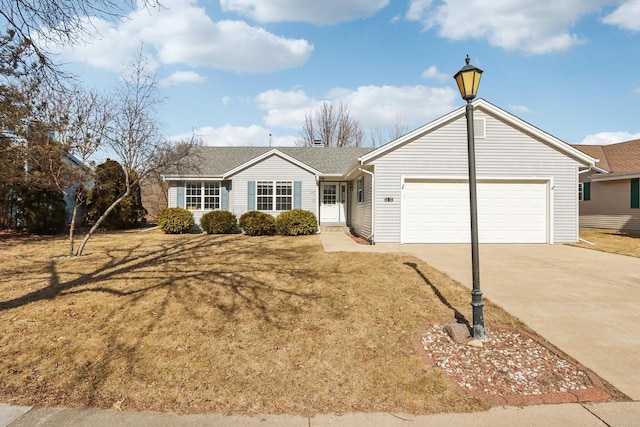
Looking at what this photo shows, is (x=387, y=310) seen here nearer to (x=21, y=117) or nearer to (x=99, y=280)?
(x=99, y=280)

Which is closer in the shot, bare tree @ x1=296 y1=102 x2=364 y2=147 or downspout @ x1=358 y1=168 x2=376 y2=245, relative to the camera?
downspout @ x1=358 y1=168 x2=376 y2=245

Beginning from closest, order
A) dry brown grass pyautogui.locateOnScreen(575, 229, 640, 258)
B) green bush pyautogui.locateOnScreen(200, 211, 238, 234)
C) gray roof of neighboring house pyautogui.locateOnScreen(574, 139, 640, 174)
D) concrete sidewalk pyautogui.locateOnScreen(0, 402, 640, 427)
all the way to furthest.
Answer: concrete sidewalk pyautogui.locateOnScreen(0, 402, 640, 427), dry brown grass pyautogui.locateOnScreen(575, 229, 640, 258), green bush pyautogui.locateOnScreen(200, 211, 238, 234), gray roof of neighboring house pyautogui.locateOnScreen(574, 139, 640, 174)

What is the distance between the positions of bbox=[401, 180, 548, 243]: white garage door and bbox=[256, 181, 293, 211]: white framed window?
6.35 metres

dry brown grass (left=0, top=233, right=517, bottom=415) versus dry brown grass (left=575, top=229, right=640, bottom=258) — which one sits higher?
dry brown grass (left=575, top=229, right=640, bottom=258)

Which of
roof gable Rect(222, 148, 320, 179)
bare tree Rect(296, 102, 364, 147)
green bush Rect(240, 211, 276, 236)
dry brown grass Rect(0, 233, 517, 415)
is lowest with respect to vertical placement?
dry brown grass Rect(0, 233, 517, 415)

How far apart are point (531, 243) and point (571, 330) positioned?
8950 mm

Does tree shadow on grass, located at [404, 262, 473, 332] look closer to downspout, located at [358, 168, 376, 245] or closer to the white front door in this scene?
downspout, located at [358, 168, 376, 245]

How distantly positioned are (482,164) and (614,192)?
1047 cm

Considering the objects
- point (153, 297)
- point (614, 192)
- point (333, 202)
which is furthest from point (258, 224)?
point (614, 192)

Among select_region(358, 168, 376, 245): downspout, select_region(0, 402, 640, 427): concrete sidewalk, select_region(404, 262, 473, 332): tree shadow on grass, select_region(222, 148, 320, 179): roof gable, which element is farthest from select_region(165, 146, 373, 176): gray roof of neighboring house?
select_region(0, 402, 640, 427): concrete sidewalk

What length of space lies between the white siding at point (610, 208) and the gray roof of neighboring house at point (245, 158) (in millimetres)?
12526

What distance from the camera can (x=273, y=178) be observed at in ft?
54.5

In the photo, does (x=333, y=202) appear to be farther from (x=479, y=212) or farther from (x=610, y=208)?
(x=610, y=208)

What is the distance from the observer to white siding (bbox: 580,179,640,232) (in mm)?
16609
